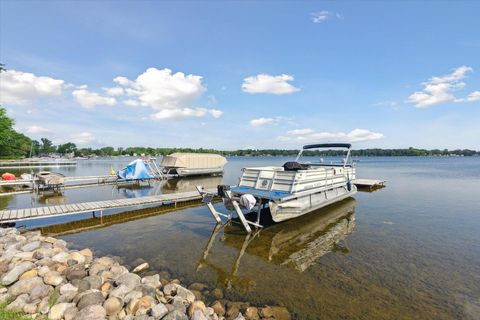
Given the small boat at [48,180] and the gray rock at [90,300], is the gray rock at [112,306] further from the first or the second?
the small boat at [48,180]

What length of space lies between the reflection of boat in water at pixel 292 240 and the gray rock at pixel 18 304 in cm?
418

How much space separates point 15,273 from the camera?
18.2 ft

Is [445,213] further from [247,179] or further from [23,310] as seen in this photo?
[23,310]

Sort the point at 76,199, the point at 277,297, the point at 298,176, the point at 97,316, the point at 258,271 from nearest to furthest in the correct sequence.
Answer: the point at 97,316, the point at 277,297, the point at 258,271, the point at 298,176, the point at 76,199

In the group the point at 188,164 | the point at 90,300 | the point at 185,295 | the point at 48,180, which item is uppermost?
the point at 188,164

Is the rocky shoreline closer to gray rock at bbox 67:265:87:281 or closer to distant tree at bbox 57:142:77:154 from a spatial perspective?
gray rock at bbox 67:265:87:281

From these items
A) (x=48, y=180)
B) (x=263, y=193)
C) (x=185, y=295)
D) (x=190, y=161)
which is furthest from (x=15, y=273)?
(x=190, y=161)

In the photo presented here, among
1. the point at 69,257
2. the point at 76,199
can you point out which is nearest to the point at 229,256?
the point at 69,257

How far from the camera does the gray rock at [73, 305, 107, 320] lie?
4.35m

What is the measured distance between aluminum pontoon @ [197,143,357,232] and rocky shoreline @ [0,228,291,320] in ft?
A: 13.2

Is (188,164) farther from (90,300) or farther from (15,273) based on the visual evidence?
(90,300)

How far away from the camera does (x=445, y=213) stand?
14.7 meters

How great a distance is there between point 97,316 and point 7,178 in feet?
83.4

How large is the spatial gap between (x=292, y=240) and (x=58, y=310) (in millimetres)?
7704
